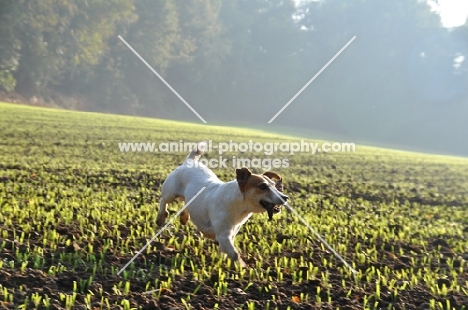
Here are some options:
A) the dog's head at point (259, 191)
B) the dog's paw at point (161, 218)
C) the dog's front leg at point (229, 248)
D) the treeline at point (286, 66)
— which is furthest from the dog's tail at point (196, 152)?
the treeline at point (286, 66)

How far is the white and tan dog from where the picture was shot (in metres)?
5.64

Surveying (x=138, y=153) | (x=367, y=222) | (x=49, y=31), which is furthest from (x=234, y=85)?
(x=367, y=222)

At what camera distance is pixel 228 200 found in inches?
233

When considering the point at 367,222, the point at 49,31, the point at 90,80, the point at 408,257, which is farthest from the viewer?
the point at 90,80

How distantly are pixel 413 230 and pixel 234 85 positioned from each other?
6548 centimetres

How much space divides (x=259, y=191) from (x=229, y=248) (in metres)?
0.66

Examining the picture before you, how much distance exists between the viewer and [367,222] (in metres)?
8.85

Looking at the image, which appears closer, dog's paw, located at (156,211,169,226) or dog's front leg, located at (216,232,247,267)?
dog's front leg, located at (216,232,247,267)

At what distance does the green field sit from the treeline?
48963 mm

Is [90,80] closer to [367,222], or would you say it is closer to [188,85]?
[188,85]

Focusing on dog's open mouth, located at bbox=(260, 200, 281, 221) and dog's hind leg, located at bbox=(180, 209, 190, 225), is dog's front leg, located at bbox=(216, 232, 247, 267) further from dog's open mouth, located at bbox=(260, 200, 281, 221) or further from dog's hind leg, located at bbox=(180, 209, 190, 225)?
dog's hind leg, located at bbox=(180, 209, 190, 225)

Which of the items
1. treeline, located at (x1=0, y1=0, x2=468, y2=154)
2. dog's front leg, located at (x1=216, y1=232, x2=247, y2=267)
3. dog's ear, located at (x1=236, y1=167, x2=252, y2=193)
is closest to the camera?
dog's ear, located at (x1=236, y1=167, x2=252, y2=193)

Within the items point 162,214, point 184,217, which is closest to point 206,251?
point 184,217

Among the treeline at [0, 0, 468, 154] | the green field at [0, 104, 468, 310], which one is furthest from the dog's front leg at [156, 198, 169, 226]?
the treeline at [0, 0, 468, 154]
